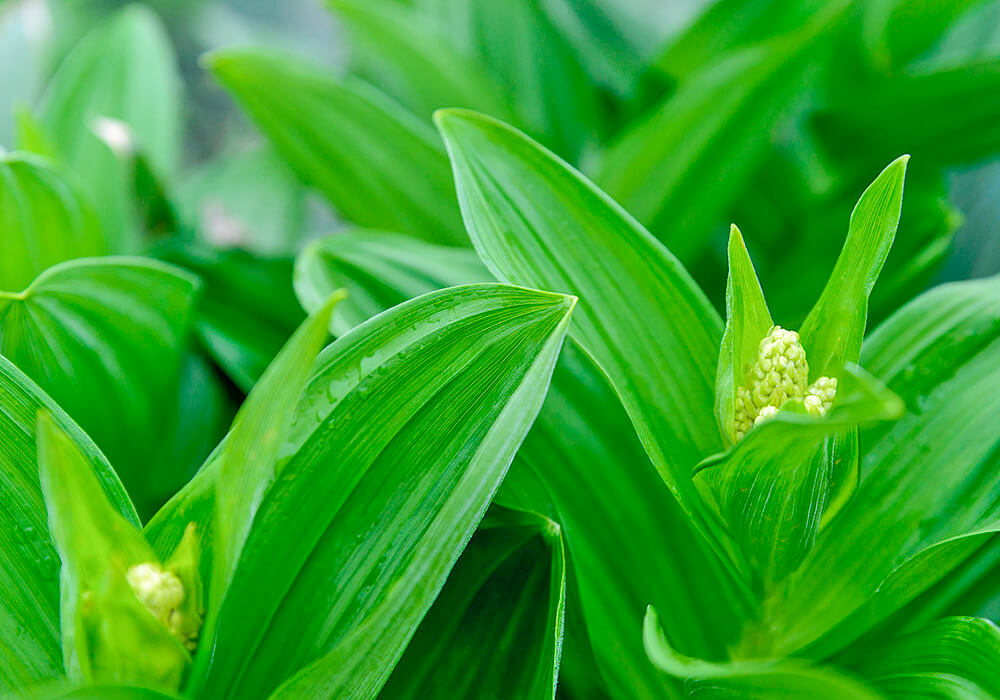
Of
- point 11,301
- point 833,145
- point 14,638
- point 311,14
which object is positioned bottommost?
point 14,638

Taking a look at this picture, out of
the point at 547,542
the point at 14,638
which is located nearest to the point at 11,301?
the point at 14,638

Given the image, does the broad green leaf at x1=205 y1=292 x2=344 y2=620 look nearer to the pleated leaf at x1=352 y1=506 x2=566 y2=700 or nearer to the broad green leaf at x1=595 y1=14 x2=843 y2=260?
the pleated leaf at x1=352 y1=506 x2=566 y2=700

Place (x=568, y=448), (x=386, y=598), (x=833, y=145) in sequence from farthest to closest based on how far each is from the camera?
(x=833, y=145) → (x=568, y=448) → (x=386, y=598)

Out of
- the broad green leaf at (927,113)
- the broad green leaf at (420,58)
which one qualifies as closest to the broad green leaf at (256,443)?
the broad green leaf at (420,58)

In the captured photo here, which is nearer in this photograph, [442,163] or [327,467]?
[327,467]

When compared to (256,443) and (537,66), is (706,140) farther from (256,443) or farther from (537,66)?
(256,443)

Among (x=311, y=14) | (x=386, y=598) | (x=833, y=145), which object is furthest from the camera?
(x=311, y=14)


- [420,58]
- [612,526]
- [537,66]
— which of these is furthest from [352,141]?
[612,526]

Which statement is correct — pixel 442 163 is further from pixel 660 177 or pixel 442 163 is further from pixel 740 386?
pixel 740 386
